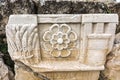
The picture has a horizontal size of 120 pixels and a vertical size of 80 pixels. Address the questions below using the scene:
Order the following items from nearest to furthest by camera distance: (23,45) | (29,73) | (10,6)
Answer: (23,45)
(29,73)
(10,6)

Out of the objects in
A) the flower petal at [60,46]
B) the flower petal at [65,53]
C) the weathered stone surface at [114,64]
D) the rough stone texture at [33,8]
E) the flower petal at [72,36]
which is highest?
the rough stone texture at [33,8]

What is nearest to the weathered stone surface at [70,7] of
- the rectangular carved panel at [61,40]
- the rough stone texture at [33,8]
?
the rough stone texture at [33,8]

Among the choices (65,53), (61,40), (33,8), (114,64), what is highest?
(33,8)

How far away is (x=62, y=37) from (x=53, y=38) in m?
0.06

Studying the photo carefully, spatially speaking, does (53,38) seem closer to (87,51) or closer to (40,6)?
(87,51)

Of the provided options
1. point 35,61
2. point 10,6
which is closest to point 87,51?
point 35,61

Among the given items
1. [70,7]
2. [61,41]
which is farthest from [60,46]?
[70,7]

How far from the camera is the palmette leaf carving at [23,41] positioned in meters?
1.42

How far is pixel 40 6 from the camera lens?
1.71 meters

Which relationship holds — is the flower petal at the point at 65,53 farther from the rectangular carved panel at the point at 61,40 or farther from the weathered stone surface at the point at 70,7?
the weathered stone surface at the point at 70,7

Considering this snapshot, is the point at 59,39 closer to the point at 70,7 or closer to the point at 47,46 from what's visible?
the point at 47,46

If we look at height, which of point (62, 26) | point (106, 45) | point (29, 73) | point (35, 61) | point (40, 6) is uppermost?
point (40, 6)

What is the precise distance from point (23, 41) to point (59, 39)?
0.25m

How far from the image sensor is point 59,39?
146 cm
